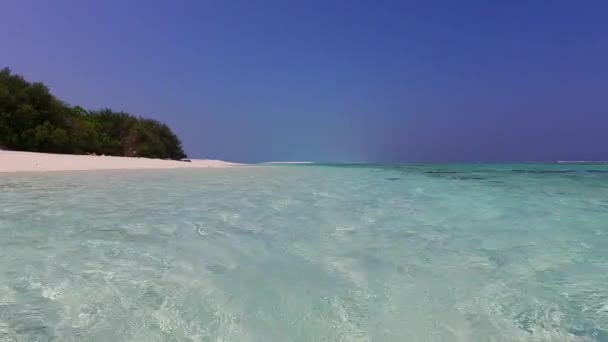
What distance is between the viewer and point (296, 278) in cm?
216

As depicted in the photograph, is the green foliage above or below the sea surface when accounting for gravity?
above

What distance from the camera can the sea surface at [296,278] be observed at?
1.58 meters

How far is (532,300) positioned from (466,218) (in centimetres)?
239

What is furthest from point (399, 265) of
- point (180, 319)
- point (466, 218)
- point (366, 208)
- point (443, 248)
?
point (366, 208)

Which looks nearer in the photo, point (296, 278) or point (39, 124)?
point (296, 278)

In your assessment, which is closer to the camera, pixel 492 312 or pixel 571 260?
pixel 492 312

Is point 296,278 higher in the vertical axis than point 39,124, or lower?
lower

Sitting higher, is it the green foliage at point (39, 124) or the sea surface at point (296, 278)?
the green foliage at point (39, 124)

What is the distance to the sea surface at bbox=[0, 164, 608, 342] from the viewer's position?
158 cm

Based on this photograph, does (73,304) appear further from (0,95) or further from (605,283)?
(0,95)

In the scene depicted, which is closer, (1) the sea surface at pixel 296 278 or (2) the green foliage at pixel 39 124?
(1) the sea surface at pixel 296 278

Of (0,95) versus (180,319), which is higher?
(0,95)

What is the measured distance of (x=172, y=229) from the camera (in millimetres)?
3309

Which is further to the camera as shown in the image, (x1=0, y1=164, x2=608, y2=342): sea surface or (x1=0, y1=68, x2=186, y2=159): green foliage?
(x1=0, y1=68, x2=186, y2=159): green foliage
